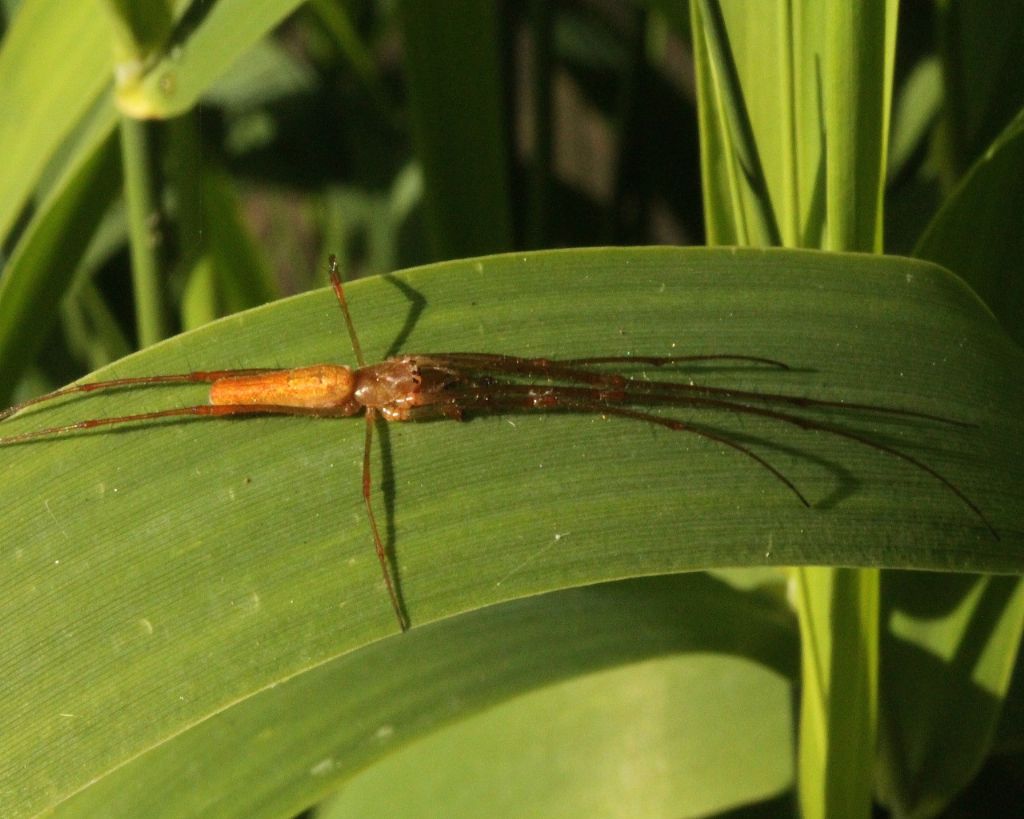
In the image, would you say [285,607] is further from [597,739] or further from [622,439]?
[597,739]

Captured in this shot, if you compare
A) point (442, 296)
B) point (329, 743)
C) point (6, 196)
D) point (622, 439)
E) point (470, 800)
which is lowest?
point (470, 800)

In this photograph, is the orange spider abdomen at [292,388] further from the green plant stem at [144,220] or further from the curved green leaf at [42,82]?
the curved green leaf at [42,82]

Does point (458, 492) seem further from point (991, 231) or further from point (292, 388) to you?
point (991, 231)

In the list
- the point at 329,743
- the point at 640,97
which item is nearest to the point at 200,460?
the point at 329,743

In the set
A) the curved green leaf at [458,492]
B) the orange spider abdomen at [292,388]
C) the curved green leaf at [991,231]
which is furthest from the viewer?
the orange spider abdomen at [292,388]

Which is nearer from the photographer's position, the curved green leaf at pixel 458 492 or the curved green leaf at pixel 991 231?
the curved green leaf at pixel 458 492

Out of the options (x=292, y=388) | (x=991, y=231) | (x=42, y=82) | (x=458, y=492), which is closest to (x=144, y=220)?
(x=42, y=82)

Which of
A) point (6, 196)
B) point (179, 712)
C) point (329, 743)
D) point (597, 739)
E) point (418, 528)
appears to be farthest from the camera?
point (597, 739)

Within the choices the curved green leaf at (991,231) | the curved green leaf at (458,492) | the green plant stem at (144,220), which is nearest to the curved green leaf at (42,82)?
the green plant stem at (144,220)
